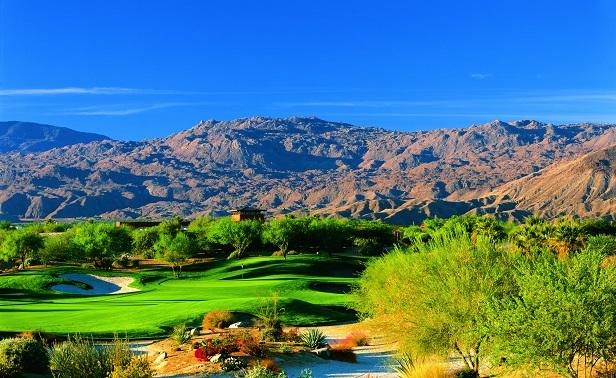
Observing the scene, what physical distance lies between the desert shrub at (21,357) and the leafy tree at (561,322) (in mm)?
18033

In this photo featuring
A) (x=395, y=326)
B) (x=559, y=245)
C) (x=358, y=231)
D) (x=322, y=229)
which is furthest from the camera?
(x=358, y=231)

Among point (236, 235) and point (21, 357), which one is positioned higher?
point (21, 357)

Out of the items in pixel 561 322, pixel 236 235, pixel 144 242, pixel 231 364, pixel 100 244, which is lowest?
pixel 144 242

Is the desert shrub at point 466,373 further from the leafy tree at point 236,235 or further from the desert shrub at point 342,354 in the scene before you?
the leafy tree at point 236,235

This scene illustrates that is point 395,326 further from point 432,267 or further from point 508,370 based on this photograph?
point 508,370

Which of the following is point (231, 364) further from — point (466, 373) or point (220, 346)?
point (466, 373)

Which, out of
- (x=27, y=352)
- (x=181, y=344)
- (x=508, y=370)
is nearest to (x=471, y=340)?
(x=508, y=370)

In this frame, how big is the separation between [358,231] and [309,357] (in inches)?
4045

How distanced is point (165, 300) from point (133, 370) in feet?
110

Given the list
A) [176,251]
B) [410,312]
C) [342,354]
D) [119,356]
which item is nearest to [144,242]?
[176,251]

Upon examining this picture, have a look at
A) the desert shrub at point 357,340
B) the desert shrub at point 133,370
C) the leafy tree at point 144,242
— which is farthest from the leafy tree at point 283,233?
the desert shrub at point 133,370

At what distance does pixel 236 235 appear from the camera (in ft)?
362

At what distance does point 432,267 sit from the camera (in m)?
29.0

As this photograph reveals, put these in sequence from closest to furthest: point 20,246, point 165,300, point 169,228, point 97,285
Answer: point 165,300, point 97,285, point 20,246, point 169,228
